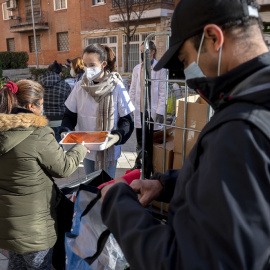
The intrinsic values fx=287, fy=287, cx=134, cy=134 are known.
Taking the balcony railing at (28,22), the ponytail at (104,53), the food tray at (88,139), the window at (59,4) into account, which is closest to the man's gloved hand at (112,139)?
the food tray at (88,139)

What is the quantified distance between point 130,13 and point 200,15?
18246 mm

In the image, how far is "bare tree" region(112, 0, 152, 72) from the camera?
56.7 ft

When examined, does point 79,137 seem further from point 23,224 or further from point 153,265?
point 153,265

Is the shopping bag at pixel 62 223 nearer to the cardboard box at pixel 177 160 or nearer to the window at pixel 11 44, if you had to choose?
the cardboard box at pixel 177 160

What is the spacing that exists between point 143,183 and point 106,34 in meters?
20.4

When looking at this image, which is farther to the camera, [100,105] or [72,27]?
[72,27]

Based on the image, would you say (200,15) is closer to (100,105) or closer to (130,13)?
(100,105)

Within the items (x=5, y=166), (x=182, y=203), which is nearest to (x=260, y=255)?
(x=182, y=203)

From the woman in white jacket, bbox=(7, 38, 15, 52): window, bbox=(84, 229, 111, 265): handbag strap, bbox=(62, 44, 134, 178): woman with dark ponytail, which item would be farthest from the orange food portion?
bbox=(7, 38, 15, 52): window

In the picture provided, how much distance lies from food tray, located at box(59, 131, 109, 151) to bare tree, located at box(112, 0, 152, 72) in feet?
51.4

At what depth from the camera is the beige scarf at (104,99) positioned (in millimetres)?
2744

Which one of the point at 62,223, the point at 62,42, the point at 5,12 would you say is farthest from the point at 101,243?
the point at 5,12

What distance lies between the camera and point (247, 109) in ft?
2.37

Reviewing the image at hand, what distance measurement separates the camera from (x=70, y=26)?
22.3 metres
